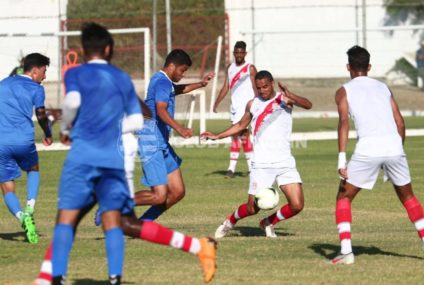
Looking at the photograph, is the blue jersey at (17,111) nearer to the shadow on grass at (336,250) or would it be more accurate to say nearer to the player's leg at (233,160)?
the shadow on grass at (336,250)

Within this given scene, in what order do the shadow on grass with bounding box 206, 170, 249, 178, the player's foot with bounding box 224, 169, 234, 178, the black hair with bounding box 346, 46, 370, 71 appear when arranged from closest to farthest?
the black hair with bounding box 346, 46, 370, 71 < the player's foot with bounding box 224, 169, 234, 178 < the shadow on grass with bounding box 206, 170, 249, 178

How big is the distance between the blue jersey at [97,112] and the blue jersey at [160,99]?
3.65 m

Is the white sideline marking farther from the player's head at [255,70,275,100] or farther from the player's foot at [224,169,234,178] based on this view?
the player's head at [255,70,275,100]

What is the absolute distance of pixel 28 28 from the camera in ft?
119

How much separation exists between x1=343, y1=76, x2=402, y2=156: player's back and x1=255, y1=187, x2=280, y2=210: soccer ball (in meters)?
1.87

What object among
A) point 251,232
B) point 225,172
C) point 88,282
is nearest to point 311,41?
point 225,172

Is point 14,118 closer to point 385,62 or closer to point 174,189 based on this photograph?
point 174,189

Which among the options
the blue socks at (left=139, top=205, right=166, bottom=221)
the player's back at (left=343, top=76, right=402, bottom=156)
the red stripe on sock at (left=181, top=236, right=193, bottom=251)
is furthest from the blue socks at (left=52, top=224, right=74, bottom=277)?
the blue socks at (left=139, top=205, right=166, bottom=221)

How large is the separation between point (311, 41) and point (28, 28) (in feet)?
31.5

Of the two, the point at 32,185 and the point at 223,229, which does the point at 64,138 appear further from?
the point at 32,185

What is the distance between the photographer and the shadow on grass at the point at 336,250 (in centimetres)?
1136

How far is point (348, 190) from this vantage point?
10828 millimetres

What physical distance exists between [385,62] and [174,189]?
89.3 feet

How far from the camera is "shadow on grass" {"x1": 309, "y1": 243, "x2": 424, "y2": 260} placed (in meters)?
11.4
